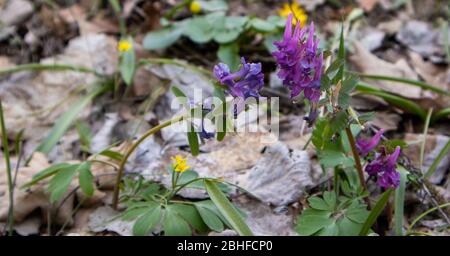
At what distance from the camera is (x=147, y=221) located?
1690 mm

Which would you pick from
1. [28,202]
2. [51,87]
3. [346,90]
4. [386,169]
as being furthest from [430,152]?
[51,87]

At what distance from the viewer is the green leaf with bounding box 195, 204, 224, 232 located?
170 cm

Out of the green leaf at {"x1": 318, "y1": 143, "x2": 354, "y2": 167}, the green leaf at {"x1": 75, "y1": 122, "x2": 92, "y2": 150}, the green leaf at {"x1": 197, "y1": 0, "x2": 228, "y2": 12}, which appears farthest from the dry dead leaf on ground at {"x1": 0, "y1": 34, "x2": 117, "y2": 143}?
the green leaf at {"x1": 318, "y1": 143, "x2": 354, "y2": 167}

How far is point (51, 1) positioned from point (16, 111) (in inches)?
43.7

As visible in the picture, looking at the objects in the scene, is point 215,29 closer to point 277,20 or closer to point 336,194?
point 277,20

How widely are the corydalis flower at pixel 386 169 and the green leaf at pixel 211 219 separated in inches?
20.5

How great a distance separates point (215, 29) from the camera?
2.91 m

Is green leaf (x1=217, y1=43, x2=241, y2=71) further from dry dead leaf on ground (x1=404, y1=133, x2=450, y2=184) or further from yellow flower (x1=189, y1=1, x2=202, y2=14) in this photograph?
dry dead leaf on ground (x1=404, y1=133, x2=450, y2=184)

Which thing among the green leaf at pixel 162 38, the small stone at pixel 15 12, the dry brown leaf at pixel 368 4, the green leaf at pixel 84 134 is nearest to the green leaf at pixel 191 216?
the green leaf at pixel 84 134

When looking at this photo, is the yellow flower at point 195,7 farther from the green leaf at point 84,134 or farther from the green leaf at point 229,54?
the green leaf at point 84,134

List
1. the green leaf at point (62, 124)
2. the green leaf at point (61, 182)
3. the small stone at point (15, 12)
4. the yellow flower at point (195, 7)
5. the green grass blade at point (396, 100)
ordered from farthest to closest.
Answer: the small stone at point (15, 12), the yellow flower at point (195, 7), the green leaf at point (62, 124), the green grass blade at point (396, 100), the green leaf at point (61, 182)

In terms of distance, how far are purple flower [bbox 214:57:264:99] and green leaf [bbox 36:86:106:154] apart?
1216mm

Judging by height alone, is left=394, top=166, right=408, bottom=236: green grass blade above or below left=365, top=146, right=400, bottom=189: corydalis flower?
below

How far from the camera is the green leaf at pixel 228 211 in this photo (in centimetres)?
164
